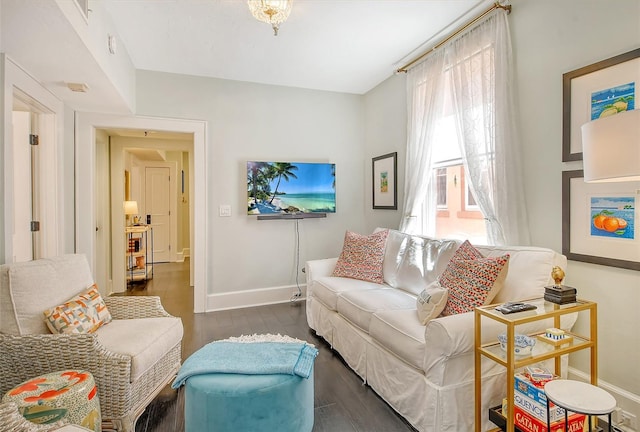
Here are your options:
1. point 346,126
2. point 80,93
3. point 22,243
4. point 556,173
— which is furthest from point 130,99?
point 556,173

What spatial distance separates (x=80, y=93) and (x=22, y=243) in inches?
54.5

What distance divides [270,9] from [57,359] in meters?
2.38

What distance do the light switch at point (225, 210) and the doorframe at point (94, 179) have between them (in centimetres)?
19

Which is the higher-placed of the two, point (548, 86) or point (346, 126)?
point (346, 126)

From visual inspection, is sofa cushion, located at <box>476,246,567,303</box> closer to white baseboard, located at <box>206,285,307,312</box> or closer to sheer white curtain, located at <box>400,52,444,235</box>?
sheer white curtain, located at <box>400,52,444,235</box>

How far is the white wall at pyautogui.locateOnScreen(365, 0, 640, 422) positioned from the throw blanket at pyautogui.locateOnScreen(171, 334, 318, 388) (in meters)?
1.72

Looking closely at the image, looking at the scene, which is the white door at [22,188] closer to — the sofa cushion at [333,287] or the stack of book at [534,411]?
the sofa cushion at [333,287]

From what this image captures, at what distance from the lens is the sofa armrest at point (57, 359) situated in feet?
5.30

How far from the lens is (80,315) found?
75.1 inches

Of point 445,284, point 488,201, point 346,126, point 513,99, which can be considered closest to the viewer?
point 445,284

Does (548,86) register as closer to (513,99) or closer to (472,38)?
(513,99)

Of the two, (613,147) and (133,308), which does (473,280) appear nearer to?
(613,147)

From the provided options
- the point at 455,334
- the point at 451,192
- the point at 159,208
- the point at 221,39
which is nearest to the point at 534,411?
the point at 455,334

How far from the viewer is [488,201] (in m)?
2.50
